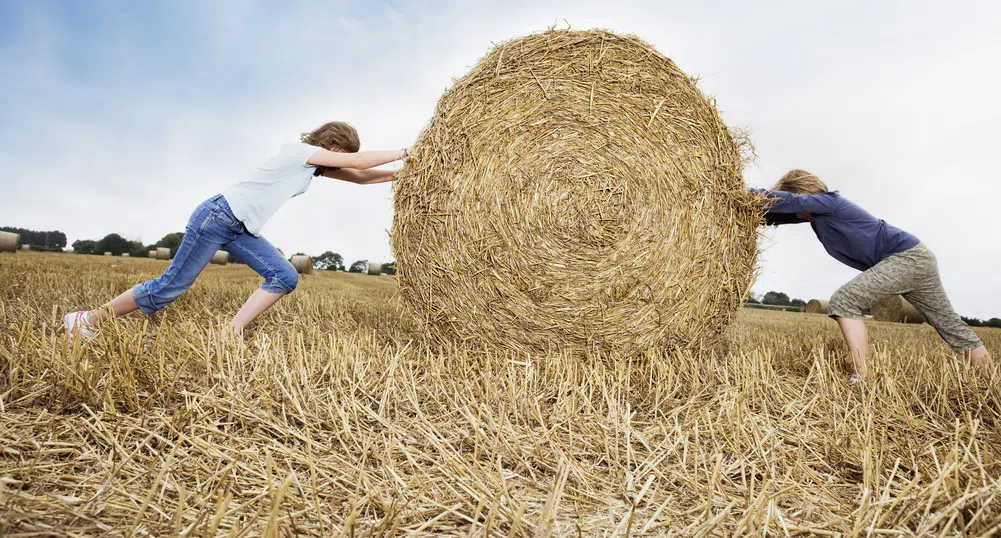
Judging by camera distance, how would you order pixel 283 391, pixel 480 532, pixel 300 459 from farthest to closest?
1. pixel 283 391
2. pixel 300 459
3. pixel 480 532

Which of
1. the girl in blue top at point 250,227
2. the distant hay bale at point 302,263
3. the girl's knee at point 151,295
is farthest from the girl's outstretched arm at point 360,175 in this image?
the distant hay bale at point 302,263

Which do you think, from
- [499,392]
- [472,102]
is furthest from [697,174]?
[499,392]

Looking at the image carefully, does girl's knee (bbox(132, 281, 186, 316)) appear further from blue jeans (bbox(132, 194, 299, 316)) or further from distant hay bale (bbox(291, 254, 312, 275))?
distant hay bale (bbox(291, 254, 312, 275))

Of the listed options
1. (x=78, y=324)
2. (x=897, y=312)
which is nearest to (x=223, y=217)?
(x=78, y=324)

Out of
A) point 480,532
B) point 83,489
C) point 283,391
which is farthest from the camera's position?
point 283,391

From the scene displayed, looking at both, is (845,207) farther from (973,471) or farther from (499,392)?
(499,392)

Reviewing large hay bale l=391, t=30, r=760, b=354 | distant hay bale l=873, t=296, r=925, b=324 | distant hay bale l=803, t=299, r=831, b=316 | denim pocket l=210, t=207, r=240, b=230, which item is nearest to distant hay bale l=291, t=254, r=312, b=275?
denim pocket l=210, t=207, r=240, b=230

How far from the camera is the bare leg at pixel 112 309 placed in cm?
325

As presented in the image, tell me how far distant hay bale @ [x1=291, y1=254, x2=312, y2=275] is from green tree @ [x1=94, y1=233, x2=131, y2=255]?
3115 centimetres

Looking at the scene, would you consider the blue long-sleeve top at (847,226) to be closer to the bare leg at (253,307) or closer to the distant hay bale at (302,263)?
the bare leg at (253,307)

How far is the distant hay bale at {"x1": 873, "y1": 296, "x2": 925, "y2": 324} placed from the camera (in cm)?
1192

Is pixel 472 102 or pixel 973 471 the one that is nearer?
pixel 973 471

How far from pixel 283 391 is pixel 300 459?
24.2 inches

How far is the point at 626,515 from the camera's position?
1.52 m
